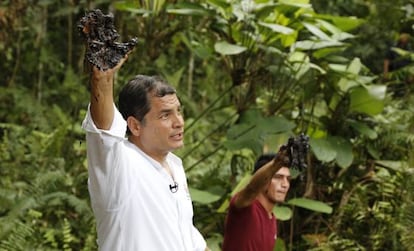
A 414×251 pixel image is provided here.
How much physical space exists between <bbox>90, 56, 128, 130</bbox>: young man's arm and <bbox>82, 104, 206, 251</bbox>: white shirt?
50 mm

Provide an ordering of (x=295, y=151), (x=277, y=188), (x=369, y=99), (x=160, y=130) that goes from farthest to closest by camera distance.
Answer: (x=369, y=99)
(x=277, y=188)
(x=295, y=151)
(x=160, y=130)

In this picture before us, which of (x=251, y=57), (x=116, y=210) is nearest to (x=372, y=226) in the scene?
(x=251, y=57)

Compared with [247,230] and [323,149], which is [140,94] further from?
[323,149]

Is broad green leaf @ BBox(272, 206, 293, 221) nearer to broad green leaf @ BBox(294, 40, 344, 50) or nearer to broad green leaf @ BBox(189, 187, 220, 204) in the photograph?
broad green leaf @ BBox(189, 187, 220, 204)

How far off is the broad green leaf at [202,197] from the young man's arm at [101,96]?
130 inches

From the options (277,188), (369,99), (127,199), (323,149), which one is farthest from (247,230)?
(369,99)

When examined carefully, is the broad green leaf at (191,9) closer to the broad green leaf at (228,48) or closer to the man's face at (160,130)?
the broad green leaf at (228,48)

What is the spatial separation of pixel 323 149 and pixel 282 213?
0.62 metres

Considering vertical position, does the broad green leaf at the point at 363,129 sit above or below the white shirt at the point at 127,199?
below

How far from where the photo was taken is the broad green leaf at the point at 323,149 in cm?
567

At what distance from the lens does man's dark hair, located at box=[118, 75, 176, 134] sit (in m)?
2.69

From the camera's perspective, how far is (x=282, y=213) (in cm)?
551

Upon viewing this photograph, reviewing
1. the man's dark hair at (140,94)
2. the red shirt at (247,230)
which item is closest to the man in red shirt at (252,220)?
the red shirt at (247,230)

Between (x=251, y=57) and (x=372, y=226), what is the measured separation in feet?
5.37
